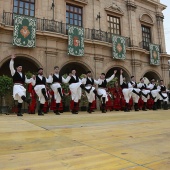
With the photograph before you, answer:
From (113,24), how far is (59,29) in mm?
5225

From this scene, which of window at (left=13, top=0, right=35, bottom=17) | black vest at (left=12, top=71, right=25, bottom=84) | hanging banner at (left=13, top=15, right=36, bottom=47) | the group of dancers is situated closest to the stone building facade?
window at (left=13, top=0, right=35, bottom=17)

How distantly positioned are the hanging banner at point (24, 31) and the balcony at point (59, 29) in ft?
1.95

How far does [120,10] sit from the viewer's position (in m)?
15.1

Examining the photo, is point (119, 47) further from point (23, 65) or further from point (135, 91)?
point (23, 65)

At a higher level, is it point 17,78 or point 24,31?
point 24,31

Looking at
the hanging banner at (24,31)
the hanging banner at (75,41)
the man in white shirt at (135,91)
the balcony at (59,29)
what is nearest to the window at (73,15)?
the balcony at (59,29)

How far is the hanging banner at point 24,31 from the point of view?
10078 mm

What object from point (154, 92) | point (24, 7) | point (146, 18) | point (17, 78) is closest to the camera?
point (17, 78)

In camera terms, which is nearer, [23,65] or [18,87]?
[18,87]

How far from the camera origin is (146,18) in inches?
666

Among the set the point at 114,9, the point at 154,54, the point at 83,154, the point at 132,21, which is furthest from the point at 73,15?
the point at 83,154

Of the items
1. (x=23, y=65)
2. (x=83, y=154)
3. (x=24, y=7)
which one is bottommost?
(x=83, y=154)

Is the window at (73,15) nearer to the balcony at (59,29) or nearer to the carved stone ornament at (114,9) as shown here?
the balcony at (59,29)

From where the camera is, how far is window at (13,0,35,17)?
36.4 feet
